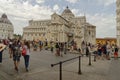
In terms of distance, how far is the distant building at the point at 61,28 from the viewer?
11344cm

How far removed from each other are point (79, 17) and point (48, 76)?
124344 millimetres

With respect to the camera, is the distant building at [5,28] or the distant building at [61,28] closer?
the distant building at [61,28]

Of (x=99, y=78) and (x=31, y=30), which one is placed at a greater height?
(x=31, y=30)

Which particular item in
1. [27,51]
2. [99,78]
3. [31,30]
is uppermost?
[31,30]

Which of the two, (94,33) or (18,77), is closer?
(18,77)

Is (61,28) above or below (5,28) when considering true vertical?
below

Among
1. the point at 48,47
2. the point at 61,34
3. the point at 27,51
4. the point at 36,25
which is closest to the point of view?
the point at 27,51

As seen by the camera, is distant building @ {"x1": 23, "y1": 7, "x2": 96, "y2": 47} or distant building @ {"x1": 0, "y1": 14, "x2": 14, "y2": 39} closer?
distant building @ {"x1": 23, "y1": 7, "x2": 96, "y2": 47}

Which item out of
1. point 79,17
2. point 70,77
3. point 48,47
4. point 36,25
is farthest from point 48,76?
point 36,25

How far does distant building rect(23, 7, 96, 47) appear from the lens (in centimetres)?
11344

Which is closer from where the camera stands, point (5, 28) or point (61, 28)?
point (61, 28)

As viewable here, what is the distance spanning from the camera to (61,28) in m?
113

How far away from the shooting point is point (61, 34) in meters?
114

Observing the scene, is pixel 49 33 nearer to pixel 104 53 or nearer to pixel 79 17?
pixel 79 17
